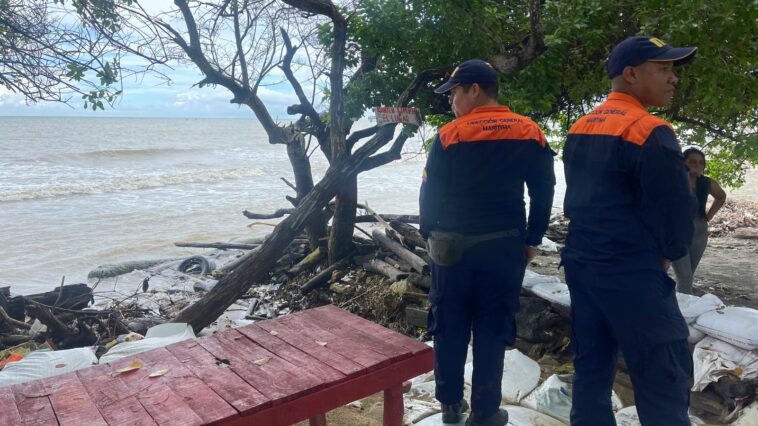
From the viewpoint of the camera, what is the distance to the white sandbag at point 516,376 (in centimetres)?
424

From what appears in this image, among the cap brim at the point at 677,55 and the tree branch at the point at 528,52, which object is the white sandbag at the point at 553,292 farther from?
the cap brim at the point at 677,55

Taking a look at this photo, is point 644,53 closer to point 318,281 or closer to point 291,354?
point 291,354

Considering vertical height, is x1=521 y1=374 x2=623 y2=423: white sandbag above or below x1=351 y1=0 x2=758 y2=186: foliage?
below

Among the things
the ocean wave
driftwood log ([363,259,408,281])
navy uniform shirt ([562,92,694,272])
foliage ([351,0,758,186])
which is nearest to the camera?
navy uniform shirt ([562,92,694,272])

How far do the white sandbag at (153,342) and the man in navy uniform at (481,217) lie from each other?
1.79 meters

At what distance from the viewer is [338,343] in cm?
326

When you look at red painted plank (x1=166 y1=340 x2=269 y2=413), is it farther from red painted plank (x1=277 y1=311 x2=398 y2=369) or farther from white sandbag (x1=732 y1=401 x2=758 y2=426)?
white sandbag (x1=732 y1=401 x2=758 y2=426)

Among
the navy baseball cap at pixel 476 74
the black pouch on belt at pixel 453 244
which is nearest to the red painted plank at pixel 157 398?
the black pouch on belt at pixel 453 244

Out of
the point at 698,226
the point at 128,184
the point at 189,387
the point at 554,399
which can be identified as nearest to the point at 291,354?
the point at 189,387

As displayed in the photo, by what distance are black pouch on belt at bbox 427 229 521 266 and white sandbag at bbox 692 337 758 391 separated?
6.22ft

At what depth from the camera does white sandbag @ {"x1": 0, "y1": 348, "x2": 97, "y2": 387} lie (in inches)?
140

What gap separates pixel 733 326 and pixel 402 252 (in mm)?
4205

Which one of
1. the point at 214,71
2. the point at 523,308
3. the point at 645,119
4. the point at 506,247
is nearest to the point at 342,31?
the point at 214,71

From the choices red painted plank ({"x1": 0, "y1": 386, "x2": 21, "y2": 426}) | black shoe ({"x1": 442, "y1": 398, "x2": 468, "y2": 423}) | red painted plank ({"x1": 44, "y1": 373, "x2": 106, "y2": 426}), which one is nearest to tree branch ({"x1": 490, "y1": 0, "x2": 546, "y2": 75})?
black shoe ({"x1": 442, "y1": 398, "x2": 468, "y2": 423})
